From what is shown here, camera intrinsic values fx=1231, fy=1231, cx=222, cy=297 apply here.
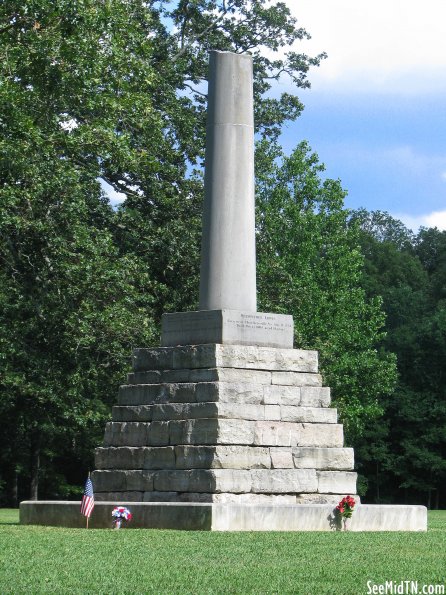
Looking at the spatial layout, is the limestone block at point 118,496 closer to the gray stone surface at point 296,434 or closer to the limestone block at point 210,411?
the limestone block at point 210,411

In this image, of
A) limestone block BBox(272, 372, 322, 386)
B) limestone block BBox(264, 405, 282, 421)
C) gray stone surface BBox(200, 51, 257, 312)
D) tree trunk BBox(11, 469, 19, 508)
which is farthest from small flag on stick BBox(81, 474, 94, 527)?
tree trunk BBox(11, 469, 19, 508)

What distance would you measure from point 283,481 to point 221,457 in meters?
1.09

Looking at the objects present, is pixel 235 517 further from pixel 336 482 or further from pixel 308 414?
pixel 308 414

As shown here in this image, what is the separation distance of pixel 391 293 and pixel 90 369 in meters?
36.1

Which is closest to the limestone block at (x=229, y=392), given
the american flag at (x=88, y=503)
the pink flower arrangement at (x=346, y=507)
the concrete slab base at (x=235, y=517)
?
the concrete slab base at (x=235, y=517)

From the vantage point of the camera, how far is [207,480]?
54.5 ft

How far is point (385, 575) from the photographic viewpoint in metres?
10.6

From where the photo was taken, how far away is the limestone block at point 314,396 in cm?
1809

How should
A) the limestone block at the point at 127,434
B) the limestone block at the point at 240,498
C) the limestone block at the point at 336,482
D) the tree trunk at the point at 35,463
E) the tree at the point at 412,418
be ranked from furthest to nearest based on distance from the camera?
the tree at the point at 412,418 < the tree trunk at the point at 35,463 < the limestone block at the point at 127,434 < the limestone block at the point at 336,482 < the limestone block at the point at 240,498

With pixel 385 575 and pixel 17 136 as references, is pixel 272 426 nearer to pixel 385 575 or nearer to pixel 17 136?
pixel 385 575

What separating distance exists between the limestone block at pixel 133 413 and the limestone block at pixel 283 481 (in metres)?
1.95

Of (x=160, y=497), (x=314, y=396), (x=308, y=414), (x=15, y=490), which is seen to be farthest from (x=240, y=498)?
(x=15, y=490)

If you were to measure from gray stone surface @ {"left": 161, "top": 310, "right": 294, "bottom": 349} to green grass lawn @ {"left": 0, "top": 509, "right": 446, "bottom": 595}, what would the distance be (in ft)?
11.0

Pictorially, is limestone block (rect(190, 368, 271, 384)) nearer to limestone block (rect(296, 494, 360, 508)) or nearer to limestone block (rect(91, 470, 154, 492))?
limestone block (rect(91, 470, 154, 492))
